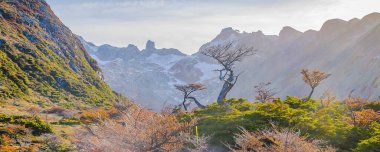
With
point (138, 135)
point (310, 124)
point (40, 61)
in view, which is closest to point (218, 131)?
point (310, 124)

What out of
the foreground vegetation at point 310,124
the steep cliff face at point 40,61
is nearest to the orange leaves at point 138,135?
the foreground vegetation at point 310,124

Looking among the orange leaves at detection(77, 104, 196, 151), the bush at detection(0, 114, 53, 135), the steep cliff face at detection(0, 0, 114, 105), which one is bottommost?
the bush at detection(0, 114, 53, 135)

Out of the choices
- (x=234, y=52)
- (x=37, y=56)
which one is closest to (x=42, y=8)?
(x=37, y=56)

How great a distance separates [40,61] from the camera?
70438mm

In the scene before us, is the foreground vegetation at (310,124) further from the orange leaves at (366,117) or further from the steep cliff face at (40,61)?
the steep cliff face at (40,61)

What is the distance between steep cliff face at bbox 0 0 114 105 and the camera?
60.0m

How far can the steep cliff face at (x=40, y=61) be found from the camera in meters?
60.0

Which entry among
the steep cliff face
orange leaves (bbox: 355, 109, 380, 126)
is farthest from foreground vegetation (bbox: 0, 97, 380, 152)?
the steep cliff face

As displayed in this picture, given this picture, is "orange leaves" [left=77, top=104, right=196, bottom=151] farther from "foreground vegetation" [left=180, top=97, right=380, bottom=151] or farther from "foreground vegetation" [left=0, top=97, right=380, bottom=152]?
"foreground vegetation" [left=180, top=97, right=380, bottom=151]

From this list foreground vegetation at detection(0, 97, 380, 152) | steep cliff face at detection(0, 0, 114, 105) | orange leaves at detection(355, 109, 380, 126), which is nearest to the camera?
foreground vegetation at detection(0, 97, 380, 152)

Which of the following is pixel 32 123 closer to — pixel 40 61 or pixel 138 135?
pixel 138 135

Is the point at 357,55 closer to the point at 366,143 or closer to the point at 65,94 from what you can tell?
the point at 65,94

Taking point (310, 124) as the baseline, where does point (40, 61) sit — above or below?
above

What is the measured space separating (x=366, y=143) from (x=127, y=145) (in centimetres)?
979
